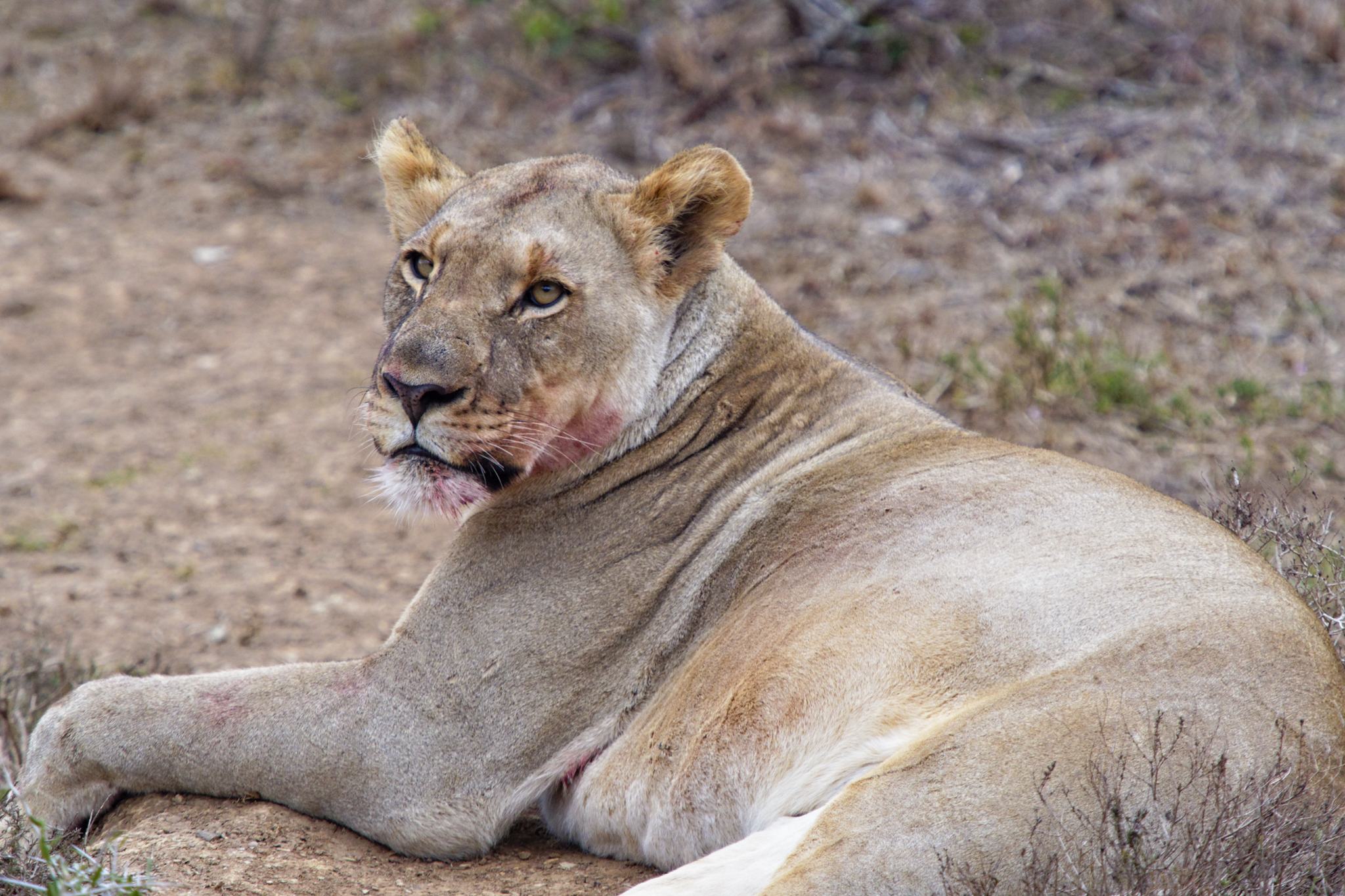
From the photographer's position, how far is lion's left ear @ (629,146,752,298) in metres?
3.92

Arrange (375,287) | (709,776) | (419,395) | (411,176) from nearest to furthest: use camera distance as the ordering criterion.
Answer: (709,776)
(419,395)
(411,176)
(375,287)

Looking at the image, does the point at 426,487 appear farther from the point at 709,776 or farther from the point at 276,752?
the point at 709,776

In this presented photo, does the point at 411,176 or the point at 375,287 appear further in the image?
the point at 375,287

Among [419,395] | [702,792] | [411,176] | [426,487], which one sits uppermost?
[411,176]

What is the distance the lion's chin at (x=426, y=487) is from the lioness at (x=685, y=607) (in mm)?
12

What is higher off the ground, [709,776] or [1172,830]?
[1172,830]

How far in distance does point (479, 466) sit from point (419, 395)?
0.27m

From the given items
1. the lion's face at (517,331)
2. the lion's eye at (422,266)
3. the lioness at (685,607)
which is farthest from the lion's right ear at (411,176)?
the lion's eye at (422,266)

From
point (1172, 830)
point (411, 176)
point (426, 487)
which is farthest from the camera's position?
point (411, 176)

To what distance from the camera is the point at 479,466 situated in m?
3.66

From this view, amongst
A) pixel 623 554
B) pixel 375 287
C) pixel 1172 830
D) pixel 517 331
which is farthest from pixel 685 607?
pixel 375 287

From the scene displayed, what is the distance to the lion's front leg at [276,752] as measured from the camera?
3.57 meters

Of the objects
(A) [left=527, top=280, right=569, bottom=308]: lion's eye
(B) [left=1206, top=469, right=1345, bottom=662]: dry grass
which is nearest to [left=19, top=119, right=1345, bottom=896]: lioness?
(A) [left=527, top=280, right=569, bottom=308]: lion's eye

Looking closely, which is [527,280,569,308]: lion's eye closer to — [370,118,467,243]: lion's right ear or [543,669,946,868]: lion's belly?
[370,118,467,243]: lion's right ear
